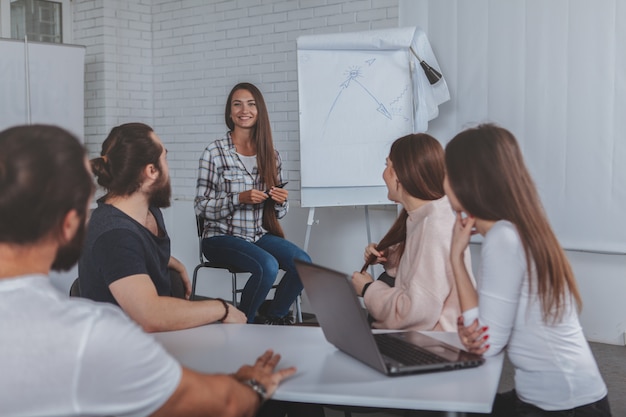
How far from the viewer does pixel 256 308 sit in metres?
4.09

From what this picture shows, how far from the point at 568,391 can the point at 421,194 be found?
0.87m

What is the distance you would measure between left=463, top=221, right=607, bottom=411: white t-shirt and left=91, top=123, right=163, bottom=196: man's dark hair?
1.01 metres

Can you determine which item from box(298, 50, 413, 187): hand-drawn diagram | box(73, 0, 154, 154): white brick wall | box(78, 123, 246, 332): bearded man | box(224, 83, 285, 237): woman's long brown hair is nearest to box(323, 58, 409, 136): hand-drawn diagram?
box(298, 50, 413, 187): hand-drawn diagram

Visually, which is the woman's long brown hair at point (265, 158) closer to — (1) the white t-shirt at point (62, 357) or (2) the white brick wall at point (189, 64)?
(2) the white brick wall at point (189, 64)

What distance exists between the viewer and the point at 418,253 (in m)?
2.14

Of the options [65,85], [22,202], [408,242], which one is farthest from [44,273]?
[65,85]

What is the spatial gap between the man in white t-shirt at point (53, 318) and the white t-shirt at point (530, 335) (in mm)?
797

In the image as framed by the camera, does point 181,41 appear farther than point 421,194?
Yes

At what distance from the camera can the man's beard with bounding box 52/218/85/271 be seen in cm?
115

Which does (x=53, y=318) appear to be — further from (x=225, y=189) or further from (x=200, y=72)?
(x=200, y=72)

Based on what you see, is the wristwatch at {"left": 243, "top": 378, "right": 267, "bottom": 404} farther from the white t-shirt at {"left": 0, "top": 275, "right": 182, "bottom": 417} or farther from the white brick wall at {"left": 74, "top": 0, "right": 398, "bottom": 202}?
the white brick wall at {"left": 74, "top": 0, "right": 398, "bottom": 202}

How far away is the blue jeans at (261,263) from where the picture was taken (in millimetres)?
3992

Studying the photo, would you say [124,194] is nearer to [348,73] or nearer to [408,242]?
[408,242]

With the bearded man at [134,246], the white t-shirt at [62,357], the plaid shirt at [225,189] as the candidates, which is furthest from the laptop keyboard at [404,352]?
the plaid shirt at [225,189]
